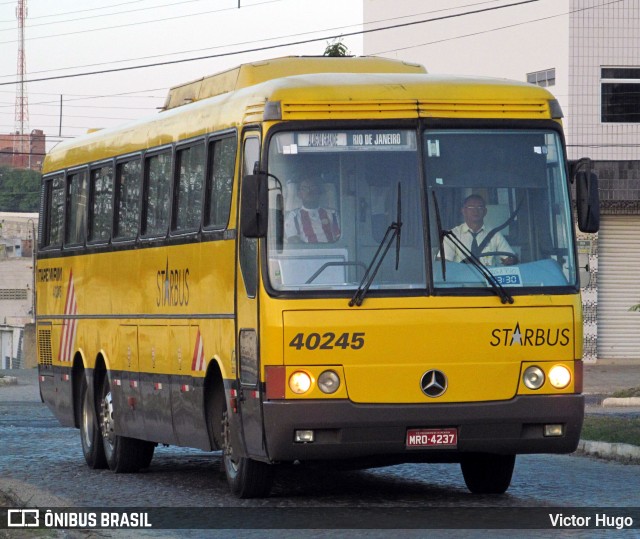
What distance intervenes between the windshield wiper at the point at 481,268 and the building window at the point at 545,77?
2747 cm

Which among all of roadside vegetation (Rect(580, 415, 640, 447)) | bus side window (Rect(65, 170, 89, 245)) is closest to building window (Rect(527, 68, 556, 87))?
roadside vegetation (Rect(580, 415, 640, 447))

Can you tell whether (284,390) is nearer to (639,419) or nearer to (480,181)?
(480,181)

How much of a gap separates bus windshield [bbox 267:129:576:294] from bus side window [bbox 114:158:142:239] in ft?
12.8

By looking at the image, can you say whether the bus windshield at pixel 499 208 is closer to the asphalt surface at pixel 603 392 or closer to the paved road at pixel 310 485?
the paved road at pixel 310 485

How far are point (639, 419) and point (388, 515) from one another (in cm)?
982

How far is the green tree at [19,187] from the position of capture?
108 meters

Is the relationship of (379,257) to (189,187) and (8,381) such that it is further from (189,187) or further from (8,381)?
(8,381)

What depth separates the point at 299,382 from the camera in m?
11.4

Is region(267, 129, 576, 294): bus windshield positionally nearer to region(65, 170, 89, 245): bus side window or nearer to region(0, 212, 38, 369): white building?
region(65, 170, 89, 245): bus side window

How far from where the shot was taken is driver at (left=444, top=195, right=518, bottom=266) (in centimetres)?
1171

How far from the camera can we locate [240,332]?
12.1 m

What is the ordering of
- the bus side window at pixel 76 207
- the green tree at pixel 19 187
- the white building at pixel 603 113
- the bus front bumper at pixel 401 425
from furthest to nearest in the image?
the green tree at pixel 19 187 < the white building at pixel 603 113 < the bus side window at pixel 76 207 < the bus front bumper at pixel 401 425

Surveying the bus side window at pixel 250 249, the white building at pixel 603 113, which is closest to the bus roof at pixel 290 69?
the bus side window at pixel 250 249

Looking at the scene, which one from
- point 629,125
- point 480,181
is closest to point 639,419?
point 480,181
